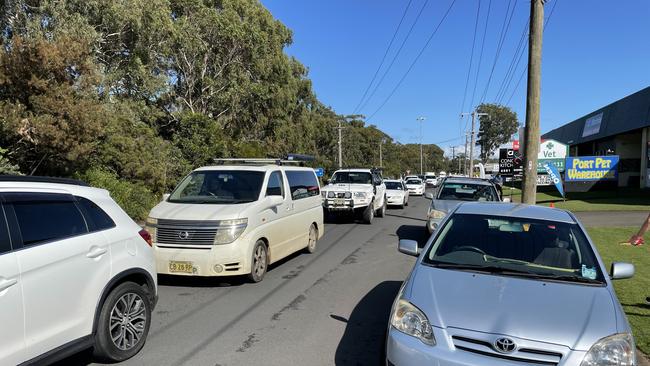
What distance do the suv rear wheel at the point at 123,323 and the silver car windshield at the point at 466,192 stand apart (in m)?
9.74

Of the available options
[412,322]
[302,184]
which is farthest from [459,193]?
[412,322]

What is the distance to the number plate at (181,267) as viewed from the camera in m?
7.21

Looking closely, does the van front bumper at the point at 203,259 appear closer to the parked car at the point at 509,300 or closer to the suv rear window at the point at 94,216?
the suv rear window at the point at 94,216

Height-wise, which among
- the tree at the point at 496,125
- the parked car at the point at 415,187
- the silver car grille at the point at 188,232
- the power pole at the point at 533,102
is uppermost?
the tree at the point at 496,125

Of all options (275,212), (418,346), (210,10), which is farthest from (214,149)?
(418,346)

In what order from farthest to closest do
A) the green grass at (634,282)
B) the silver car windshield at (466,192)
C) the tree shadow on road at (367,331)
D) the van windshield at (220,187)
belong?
the silver car windshield at (466,192) → the van windshield at (220,187) → the green grass at (634,282) → the tree shadow on road at (367,331)

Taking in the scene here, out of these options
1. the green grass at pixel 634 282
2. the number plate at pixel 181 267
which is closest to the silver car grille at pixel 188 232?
the number plate at pixel 181 267

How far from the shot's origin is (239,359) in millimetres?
4754

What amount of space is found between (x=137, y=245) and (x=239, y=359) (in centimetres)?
157

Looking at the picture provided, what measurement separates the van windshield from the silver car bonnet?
185 inches

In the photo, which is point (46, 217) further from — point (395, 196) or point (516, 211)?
point (395, 196)

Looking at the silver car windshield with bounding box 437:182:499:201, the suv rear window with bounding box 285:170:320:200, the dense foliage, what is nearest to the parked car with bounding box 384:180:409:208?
the dense foliage

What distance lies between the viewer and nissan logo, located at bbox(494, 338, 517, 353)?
3221mm

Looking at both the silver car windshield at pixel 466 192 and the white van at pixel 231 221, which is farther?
the silver car windshield at pixel 466 192
